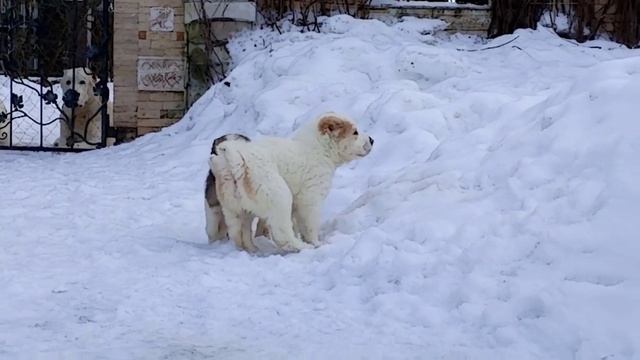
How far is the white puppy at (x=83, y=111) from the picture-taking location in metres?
11.6

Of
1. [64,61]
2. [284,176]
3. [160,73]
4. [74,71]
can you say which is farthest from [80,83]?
[284,176]

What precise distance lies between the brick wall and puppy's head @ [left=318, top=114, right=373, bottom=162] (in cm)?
596

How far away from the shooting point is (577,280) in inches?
146

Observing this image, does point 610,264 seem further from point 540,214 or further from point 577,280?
point 540,214

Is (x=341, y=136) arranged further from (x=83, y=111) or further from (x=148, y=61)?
(x=83, y=111)

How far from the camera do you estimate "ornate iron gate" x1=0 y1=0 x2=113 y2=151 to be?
1150 centimetres

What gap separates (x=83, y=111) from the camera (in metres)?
11.8

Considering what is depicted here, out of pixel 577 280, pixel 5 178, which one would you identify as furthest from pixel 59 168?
pixel 577 280

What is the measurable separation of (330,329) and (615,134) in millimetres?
1892

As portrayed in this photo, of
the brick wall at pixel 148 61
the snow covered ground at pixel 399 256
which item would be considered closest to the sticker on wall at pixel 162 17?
the brick wall at pixel 148 61

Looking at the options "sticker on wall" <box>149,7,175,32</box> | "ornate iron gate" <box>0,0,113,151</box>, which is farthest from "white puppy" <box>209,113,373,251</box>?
"ornate iron gate" <box>0,0,113,151</box>

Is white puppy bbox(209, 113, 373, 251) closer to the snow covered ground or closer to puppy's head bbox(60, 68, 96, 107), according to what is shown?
the snow covered ground

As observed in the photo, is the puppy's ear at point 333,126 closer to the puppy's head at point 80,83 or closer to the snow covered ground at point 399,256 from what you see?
the snow covered ground at point 399,256

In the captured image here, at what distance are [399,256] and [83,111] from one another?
27.1ft
